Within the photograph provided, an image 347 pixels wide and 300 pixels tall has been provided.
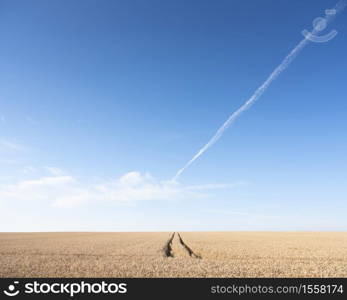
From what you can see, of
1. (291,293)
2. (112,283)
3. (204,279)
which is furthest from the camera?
A: (204,279)

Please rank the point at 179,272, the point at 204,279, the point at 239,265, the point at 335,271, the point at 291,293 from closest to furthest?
the point at 291,293 < the point at 204,279 < the point at 179,272 < the point at 335,271 < the point at 239,265

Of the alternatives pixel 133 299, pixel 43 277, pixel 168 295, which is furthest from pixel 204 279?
pixel 43 277

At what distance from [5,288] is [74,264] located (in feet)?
26.1

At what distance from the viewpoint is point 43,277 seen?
17.8 meters

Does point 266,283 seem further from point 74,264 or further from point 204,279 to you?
point 74,264

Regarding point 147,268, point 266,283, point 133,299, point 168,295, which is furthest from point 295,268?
point 133,299

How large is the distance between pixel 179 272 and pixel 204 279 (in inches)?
87.4

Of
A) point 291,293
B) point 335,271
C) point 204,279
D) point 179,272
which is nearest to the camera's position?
point 291,293

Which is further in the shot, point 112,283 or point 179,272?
point 179,272

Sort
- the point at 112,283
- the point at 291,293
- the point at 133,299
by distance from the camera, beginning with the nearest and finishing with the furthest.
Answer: the point at 133,299 < the point at 291,293 < the point at 112,283

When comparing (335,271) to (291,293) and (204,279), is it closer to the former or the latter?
(291,293)

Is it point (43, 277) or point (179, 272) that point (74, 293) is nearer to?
point (43, 277)

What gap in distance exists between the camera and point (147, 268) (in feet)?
67.2

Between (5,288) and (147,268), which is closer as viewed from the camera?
(5,288)
